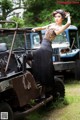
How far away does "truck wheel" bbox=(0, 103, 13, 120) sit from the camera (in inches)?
224

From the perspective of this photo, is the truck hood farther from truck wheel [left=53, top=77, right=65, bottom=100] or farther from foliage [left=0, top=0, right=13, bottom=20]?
foliage [left=0, top=0, right=13, bottom=20]

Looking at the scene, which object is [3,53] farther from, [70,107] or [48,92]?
[70,107]

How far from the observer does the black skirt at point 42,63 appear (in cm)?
677

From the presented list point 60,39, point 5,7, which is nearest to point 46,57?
point 60,39

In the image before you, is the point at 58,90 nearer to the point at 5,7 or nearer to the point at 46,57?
the point at 46,57

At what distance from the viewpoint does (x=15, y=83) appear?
19.3 ft

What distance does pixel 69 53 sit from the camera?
11555 millimetres

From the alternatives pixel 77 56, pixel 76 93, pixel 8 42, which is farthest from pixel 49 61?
pixel 77 56

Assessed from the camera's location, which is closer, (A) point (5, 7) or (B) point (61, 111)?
(B) point (61, 111)

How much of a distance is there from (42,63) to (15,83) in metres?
1.07

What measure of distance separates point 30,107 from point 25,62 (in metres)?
0.83

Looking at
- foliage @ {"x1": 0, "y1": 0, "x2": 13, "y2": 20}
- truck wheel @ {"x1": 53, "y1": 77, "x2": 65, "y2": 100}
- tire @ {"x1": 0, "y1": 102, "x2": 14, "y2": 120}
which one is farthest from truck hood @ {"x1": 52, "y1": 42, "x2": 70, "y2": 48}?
foliage @ {"x1": 0, "y1": 0, "x2": 13, "y2": 20}

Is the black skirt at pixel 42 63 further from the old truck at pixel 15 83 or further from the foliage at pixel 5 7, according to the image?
the foliage at pixel 5 7

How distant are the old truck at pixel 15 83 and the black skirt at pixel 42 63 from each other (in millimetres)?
84
